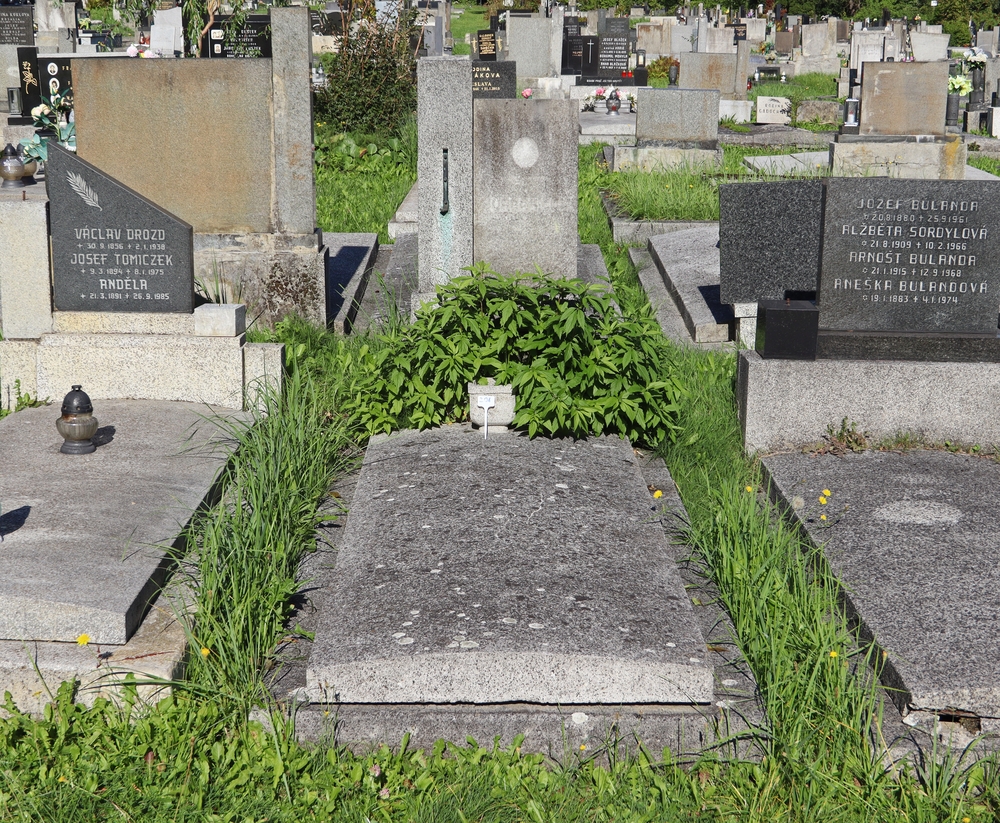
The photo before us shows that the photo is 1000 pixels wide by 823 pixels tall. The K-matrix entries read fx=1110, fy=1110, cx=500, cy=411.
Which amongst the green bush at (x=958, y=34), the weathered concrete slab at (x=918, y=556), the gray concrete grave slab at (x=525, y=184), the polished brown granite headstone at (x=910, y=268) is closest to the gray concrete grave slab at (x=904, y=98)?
the gray concrete grave slab at (x=525, y=184)

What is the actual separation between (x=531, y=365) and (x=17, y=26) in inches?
712

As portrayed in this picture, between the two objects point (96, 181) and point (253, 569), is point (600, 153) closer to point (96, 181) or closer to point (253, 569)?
point (96, 181)

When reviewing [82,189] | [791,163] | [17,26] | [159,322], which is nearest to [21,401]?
[159,322]

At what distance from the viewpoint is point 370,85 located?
46.5 feet

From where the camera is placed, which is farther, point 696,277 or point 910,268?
point 696,277

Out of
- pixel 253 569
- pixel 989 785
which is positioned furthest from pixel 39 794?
pixel 989 785

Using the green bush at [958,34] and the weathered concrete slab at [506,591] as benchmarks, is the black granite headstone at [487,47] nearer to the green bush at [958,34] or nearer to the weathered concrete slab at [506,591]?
the weathered concrete slab at [506,591]

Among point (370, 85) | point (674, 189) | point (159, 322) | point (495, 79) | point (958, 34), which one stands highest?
point (958, 34)

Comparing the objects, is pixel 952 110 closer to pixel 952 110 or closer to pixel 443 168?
pixel 952 110

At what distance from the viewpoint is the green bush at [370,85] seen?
14117 mm

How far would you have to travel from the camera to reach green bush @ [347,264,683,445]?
16.7 ft

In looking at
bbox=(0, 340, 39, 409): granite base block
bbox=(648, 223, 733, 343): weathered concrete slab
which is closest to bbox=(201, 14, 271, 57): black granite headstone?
bbox=(648, 223, 733, 343): weathered concrete slab

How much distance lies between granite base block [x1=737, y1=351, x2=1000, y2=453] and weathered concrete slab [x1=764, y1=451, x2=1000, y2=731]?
8.1 inches

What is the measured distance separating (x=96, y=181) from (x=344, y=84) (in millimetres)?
9295
